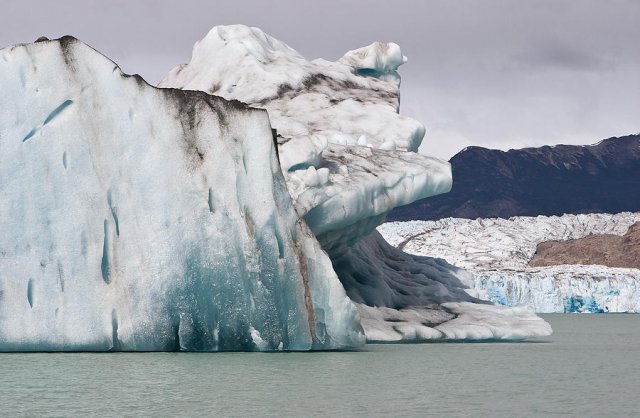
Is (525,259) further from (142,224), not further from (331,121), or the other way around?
(142,224)

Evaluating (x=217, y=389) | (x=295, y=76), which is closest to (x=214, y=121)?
(x=217, y=389)

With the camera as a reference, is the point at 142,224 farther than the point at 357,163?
No

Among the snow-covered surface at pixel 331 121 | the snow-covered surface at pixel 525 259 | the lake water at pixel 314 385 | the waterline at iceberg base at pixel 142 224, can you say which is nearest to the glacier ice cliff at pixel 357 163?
the snow-covered surface at pixel 331 121

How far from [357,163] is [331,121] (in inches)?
155

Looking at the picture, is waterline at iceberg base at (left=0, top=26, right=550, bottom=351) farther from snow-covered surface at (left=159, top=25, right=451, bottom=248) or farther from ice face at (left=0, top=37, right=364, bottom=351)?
snow-covered surface at (left=159, top=25, right=451, bottom=248)

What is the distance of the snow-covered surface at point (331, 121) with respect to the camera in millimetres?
21188

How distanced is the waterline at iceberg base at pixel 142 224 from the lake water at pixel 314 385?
0.60 metres

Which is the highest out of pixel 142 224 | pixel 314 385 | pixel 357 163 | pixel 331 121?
pixel 331 121

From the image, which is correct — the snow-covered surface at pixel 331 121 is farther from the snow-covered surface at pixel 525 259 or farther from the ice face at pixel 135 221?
the snow-covered surface at pixel 525 259

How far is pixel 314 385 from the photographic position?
15305mm

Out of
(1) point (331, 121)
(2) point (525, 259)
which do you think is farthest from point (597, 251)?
(1) point (331, 121)

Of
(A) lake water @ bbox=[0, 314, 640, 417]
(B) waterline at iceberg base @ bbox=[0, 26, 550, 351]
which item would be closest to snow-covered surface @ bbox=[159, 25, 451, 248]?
(B) waterline at iceberg base @ bbox=[0, 26, 550, 351]

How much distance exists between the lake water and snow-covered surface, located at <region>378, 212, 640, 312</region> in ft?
152

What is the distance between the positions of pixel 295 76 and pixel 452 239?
68.9 m
